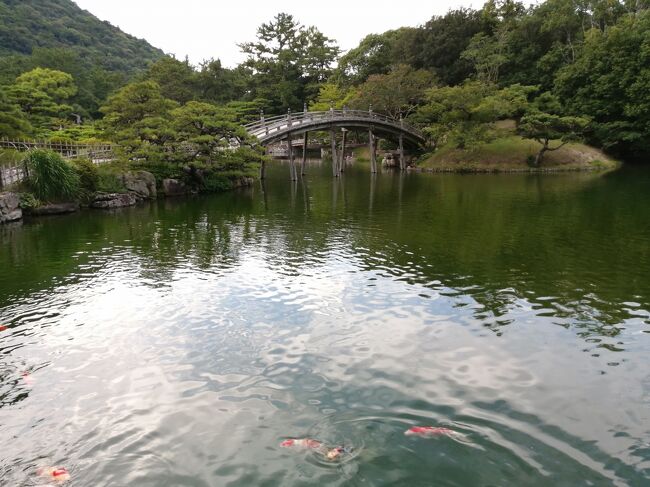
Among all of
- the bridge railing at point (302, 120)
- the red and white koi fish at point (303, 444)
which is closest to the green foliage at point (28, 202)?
the bridge railing at point (302, 120)

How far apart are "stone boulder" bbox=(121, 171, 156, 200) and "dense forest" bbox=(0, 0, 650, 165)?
1313 mm

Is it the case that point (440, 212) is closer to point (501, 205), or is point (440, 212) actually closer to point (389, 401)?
point (501, 205)

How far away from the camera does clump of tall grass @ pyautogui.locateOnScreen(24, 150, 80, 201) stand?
70.8 ft

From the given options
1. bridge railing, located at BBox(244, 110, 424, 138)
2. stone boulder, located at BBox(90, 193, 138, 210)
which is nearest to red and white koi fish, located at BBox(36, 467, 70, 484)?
stone boulder, located at BBox(90, 193, 138, 210)

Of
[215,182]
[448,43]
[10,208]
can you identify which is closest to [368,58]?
[448,43]

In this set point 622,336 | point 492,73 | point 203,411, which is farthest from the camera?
point 492,73

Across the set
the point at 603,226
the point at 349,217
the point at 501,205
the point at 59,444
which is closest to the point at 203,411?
the point at 59,444

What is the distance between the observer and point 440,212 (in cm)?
2158

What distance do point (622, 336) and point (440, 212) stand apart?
13.6m

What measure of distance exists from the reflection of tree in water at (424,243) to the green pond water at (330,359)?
112 mm

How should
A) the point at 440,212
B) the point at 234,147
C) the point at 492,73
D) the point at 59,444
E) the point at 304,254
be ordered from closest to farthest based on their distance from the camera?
the point at 59,444
the point at 304,254
the point at 440,212
the point at 234,147
the point at 492,73

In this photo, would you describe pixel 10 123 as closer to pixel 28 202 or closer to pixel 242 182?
pixel 28 202

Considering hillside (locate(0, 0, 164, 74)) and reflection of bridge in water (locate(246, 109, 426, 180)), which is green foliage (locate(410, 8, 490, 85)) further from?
hillside (locate(0, 0, 164, 74))

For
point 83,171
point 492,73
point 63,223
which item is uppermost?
point 492,73
